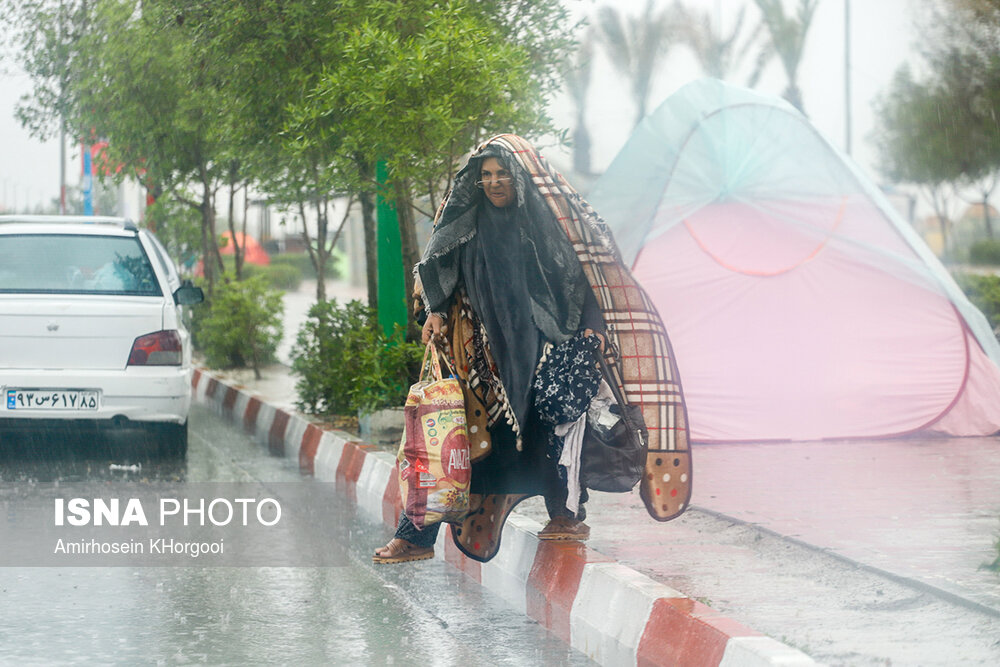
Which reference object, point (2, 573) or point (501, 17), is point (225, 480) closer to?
point (2, 573)

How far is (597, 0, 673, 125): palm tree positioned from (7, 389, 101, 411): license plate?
2648cm

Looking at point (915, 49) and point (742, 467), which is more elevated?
point (915, 49)

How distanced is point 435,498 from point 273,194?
7.81 metres

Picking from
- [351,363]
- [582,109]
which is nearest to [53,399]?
[351,363]

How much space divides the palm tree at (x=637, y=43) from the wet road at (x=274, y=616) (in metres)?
28.3

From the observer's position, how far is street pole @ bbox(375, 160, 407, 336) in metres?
10.3

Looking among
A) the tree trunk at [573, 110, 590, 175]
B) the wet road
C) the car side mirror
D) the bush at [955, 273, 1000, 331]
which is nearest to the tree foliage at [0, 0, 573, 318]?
the car side mirror

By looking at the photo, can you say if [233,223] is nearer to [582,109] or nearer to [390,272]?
[390,272]

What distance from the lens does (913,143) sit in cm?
2222

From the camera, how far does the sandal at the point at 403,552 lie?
5359 mm

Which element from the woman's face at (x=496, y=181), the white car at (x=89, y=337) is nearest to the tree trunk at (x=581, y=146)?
the white car at (x=89, y=337)

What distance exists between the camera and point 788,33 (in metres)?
31.8

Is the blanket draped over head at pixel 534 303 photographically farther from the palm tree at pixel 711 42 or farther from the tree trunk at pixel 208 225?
the palm tree at pixel 711 42

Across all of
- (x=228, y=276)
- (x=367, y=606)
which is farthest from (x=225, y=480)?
(x=228, y=276)
